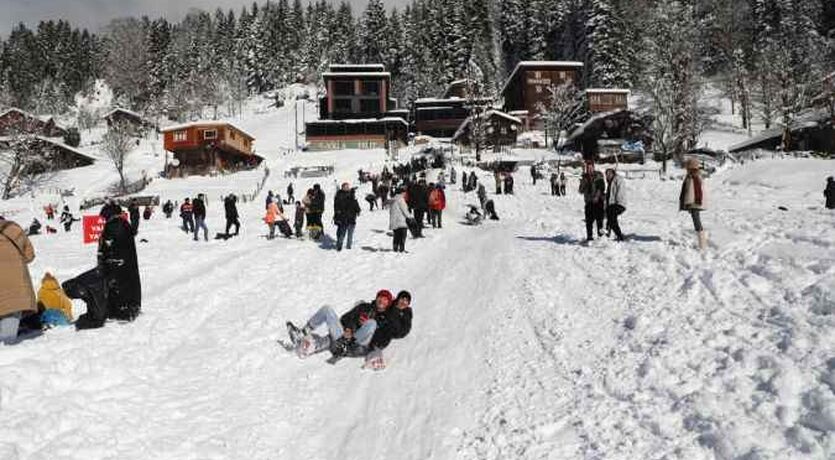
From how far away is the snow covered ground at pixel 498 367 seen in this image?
5223 mm

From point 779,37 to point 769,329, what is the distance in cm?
8427

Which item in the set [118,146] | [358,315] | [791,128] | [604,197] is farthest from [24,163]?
[791,128]

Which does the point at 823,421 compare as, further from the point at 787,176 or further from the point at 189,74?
the point at 189,74

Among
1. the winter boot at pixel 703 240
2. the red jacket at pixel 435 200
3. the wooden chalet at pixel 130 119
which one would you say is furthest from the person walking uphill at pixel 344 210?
the wooden chalet at pixel 130 119

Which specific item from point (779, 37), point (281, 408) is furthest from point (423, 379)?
point (779, 37)

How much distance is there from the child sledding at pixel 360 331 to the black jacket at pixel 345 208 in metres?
6.53

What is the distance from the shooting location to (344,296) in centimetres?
1102

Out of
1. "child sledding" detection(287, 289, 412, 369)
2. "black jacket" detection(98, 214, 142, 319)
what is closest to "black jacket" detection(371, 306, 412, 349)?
"child sledding" detection(287, 289, 412, 369)

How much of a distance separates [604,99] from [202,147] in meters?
43.2

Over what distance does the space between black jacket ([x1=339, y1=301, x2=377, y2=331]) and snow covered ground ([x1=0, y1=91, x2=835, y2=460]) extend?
552 millimetres

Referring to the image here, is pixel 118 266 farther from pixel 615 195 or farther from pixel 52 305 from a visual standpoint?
pixel 615 195

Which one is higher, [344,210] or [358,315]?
[344,210]

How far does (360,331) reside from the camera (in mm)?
7961

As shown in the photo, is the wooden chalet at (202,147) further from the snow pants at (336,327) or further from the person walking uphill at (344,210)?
the snow pants at (336,327)
